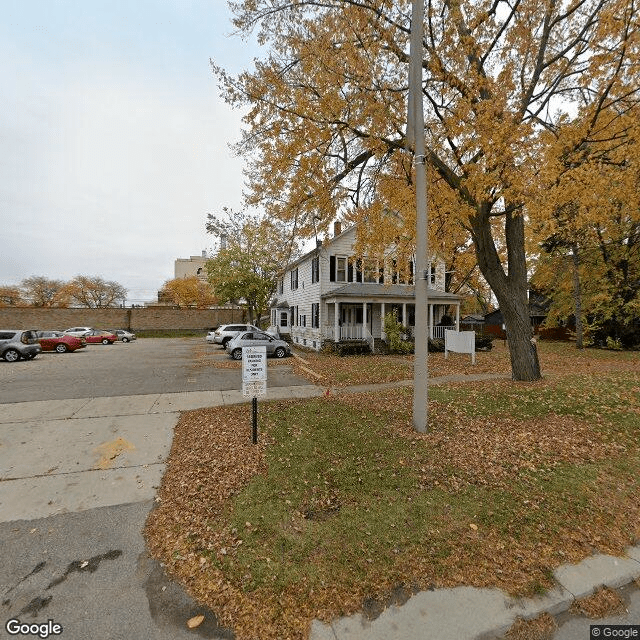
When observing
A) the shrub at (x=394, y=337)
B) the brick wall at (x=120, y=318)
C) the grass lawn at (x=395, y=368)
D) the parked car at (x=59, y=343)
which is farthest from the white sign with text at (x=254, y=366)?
the brick wall at (x=120, y=318)

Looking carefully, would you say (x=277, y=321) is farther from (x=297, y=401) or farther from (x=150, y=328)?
(x=297, y=401)

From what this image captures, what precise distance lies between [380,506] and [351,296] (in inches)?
561

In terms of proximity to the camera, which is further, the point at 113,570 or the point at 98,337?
the point at 98,337

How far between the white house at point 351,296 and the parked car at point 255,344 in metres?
2.77

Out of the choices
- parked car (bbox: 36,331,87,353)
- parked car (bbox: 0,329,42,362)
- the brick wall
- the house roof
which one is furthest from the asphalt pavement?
the brick wall

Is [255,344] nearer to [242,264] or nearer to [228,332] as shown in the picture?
[228,332]

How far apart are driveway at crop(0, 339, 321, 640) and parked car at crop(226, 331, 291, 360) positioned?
6.98 metres

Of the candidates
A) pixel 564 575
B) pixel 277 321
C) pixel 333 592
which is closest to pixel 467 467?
pixel 564 575

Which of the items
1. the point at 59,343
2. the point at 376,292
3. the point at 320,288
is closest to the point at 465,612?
the point at 376,292

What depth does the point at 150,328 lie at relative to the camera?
122ft

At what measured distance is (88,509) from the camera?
3688 mm

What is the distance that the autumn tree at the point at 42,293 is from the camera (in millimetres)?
52656

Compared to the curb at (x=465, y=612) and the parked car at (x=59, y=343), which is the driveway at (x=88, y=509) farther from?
the parked car at (x=59, y=343)

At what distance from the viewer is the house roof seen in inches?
686
